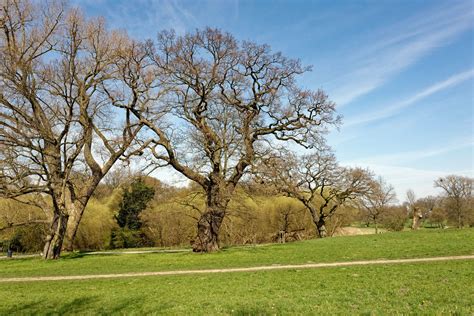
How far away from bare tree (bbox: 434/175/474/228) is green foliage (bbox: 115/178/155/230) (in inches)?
1669

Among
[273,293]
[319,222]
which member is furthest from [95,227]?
[273,293]

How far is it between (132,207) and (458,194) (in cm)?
4769

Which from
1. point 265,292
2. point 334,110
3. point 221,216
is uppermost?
point 334,110

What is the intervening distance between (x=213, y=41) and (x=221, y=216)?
34.8 ft

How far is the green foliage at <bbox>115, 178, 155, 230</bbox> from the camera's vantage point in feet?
141

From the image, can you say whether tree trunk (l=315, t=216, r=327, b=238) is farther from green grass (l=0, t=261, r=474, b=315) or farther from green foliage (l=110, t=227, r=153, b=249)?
green grass (l=0, t=261, r=474, b=315)

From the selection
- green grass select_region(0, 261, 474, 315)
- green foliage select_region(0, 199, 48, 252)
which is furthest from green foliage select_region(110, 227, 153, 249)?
green grass select_region(0, 261, 474, 315)

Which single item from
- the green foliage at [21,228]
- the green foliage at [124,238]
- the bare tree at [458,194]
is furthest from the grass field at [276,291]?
the bare tree at [458,194]

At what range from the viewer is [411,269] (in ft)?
38.7

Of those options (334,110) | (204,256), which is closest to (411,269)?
(204,256)

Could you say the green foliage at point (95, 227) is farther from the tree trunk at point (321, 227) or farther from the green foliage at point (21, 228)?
the tree trunk at point (321, 227)

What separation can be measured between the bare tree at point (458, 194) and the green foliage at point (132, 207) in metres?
42.4

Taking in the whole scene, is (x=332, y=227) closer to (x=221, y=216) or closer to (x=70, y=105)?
(x=221, y=216)

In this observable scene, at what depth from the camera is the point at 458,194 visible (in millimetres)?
55781
